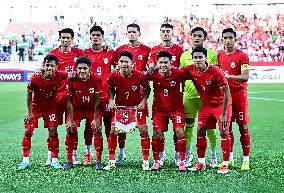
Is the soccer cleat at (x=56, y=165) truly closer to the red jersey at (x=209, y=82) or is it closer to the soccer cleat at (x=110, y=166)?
the soccer cleat at (x=110, y=166)

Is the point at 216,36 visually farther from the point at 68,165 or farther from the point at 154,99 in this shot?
the point at 68,165

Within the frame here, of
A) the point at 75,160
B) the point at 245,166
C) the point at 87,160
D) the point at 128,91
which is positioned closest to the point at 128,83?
the point at 128,91

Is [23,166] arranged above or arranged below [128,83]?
below

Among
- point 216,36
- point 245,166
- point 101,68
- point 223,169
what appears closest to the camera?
point 223,169

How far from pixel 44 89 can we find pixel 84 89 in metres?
0.60

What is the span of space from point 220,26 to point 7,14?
1913 centimetres

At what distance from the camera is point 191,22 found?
151 ft

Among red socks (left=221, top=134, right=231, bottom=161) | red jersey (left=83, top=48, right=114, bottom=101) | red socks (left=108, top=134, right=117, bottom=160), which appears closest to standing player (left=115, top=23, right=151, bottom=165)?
red jersey (left=83, top=48, right=114, bottom=101)

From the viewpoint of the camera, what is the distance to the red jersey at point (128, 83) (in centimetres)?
830

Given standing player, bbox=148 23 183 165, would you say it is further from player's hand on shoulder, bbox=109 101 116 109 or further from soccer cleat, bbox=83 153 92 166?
soccer cleat, bbox=83 153 92 166

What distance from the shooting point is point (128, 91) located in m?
8.37

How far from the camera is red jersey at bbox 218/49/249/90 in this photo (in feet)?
27.4

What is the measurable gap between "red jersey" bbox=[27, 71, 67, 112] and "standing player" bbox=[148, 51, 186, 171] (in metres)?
1.39

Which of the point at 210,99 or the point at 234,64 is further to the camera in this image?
the point at 234,64
